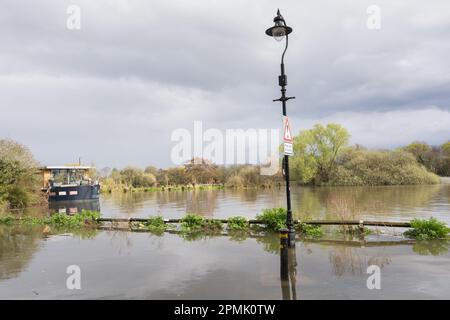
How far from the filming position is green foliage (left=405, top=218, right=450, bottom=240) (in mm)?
8656

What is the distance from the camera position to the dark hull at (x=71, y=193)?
105ft

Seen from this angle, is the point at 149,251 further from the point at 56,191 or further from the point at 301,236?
the point at 56,191

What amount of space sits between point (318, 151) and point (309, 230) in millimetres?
41315

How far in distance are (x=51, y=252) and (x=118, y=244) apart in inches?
70.6

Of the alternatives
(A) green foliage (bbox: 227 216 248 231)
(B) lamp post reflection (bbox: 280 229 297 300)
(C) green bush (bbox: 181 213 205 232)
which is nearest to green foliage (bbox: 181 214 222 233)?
(C) green bush (bbox: 181 213 205 232)

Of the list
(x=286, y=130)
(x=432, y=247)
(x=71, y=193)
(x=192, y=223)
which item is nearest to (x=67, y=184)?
(x=71, y=193)

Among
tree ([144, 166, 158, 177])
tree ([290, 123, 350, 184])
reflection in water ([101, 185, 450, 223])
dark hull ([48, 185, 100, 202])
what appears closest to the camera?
reflection in water ([101, 185, 450, 223])

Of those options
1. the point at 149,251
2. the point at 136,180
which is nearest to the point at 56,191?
the point at 136,180

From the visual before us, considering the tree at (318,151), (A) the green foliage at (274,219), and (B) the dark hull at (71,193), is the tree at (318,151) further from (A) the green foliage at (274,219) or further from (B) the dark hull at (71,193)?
(A) the green foliage at (274,219)

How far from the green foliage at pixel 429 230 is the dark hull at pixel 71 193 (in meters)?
30.8

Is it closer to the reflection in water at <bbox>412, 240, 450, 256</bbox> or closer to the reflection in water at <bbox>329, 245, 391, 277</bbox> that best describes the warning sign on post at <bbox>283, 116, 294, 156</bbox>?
the reflection in water at <bbox>329, 245, 391, 277</bbox>

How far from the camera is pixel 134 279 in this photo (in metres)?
6.33

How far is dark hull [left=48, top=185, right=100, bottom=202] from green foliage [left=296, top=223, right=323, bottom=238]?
2806cm

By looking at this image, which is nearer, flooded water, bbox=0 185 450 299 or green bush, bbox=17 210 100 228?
flooded water, bbox=0 185 450 299
